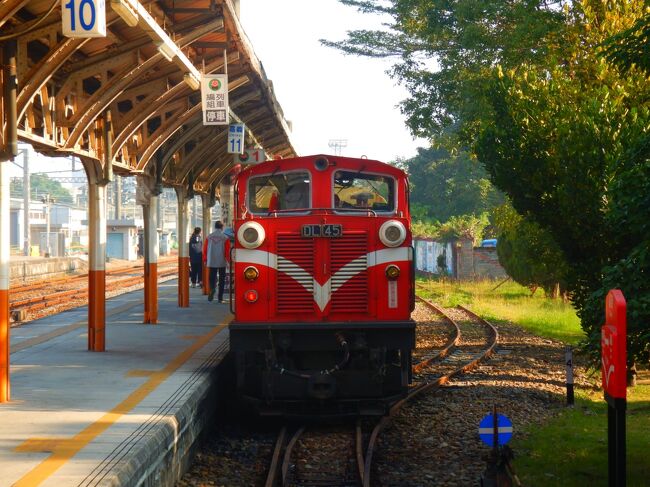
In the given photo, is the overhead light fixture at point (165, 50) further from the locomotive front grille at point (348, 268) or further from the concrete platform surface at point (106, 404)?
the concrete platform surface at point (106, 404)

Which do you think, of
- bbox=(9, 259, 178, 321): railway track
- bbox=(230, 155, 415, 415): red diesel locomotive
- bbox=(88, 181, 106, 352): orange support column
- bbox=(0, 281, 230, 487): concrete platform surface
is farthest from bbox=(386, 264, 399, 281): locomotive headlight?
bbox=(9, 259, 178, 321): railway track

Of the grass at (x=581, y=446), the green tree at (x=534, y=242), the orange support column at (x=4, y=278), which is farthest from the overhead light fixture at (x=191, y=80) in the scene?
the grass at (x=581, y=446)

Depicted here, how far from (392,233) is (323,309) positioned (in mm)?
1176

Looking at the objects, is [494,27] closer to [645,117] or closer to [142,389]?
[645,117]

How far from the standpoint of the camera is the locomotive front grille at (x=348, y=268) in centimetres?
1016

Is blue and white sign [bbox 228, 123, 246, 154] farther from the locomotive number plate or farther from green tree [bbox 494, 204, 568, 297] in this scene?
the locomotive number plate

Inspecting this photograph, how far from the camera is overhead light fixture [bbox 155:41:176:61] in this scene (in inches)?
392

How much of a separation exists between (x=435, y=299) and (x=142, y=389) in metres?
22.0

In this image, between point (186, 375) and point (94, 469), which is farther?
point (186, 375)

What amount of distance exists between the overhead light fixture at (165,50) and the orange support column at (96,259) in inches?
107

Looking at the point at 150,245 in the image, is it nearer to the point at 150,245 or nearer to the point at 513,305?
the point at 150,245

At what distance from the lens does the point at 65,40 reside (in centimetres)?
895

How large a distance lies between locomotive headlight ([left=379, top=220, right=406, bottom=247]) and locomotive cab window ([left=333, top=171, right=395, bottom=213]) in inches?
23.5

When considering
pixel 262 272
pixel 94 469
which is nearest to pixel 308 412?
pixel 262 272
